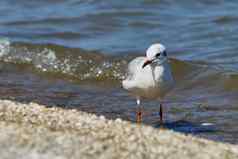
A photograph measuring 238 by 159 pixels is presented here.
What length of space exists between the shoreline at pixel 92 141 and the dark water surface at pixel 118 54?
2.03 m

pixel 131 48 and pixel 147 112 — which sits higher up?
pixel 131 48

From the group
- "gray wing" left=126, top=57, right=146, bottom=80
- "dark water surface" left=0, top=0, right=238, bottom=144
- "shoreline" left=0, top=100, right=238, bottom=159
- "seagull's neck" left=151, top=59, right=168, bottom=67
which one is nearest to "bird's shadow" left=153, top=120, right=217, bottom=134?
"dark water surface" left=0, top=0, right=238, bottom=144

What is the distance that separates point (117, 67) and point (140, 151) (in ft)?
21.1

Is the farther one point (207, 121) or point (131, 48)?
point (131, 48)

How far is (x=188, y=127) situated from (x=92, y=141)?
305 centimetres

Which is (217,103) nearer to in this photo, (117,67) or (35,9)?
(117,67)

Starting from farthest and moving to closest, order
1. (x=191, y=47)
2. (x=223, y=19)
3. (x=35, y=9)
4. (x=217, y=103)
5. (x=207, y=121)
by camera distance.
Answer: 1. (x=35, y=9)
2. (x=223, y=19)
3. (x=191, y=47)
4. (x=217, y=103)
5. (x=207, y=121)

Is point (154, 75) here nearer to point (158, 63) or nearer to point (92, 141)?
point (158, 63)

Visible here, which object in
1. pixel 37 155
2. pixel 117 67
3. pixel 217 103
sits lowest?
pixel 37 155

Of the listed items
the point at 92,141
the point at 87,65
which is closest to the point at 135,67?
the point at 92,141

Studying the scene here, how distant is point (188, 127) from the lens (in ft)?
30.8

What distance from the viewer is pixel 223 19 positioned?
15000 millimetres

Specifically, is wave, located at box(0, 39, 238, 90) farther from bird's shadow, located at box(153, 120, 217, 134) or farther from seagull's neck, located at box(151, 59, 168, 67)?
seagull's neck, located at box(151, 59, 168, 67)

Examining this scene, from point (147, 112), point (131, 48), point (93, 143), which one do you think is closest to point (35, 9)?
point (131, 48)
